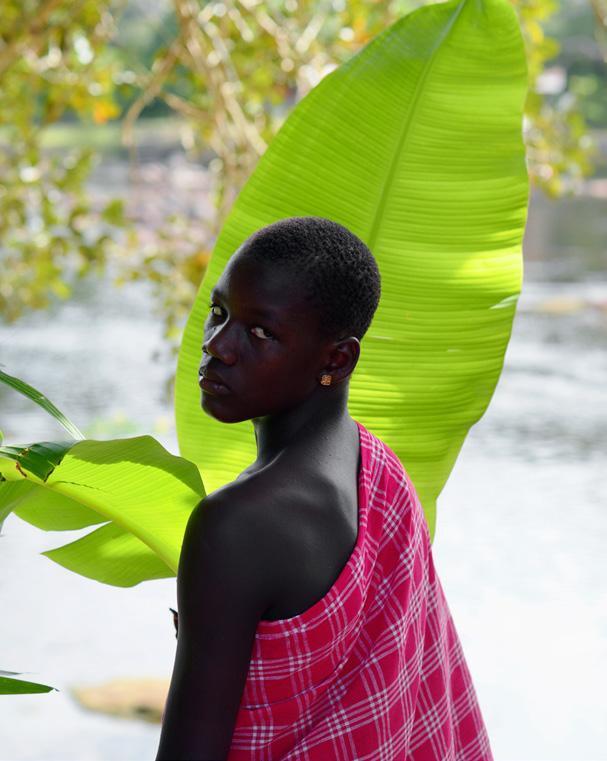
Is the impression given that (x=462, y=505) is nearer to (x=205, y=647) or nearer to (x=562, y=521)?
(x=562, y=521)

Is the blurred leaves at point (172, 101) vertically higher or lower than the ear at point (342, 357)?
higher

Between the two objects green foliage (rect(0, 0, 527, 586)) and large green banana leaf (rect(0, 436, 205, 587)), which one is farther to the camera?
green foliage (rect(0, 0, 527, 586))

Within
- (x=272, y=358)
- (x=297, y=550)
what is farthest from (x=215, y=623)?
(x=272, y=358)

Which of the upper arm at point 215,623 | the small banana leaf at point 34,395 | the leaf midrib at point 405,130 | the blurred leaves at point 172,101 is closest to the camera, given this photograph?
the upper arm at point 215,623

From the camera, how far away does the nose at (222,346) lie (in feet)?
2.48

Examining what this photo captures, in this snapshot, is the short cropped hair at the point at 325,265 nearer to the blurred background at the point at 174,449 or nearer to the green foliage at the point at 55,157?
the blurred background at the point at 174,449

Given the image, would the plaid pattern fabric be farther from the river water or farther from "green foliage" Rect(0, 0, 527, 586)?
the river water

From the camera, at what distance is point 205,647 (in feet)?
2.29

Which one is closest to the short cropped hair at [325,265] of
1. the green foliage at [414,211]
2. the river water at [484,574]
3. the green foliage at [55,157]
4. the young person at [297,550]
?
the young person at [297,550]

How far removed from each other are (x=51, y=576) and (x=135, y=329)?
11.8 feet

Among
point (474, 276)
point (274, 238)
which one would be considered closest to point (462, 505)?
point (474, 276)

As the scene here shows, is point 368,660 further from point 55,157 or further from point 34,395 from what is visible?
point 55,157

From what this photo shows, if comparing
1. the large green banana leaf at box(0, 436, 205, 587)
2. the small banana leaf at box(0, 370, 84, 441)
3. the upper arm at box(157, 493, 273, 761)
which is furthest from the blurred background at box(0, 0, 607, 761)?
the upper arm at box(157, 493, 273, 761)

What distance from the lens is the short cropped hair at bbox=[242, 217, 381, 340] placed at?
767mm
